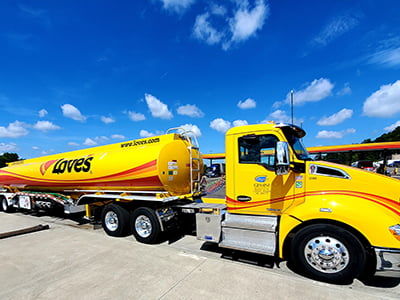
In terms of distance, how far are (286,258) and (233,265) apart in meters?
1.17

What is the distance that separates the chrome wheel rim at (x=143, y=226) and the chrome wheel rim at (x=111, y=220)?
0.90 meters

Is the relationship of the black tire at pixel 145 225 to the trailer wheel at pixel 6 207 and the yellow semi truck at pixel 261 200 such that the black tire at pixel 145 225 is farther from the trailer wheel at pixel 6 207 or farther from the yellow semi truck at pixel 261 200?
the trailer wheel at pixel 6 207

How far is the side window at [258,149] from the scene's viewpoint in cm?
420

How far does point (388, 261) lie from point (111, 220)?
6.17m

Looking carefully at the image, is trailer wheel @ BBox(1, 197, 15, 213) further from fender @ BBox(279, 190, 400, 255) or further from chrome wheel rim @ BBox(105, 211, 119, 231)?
fender @ BBox(279, 190, 400, 255)

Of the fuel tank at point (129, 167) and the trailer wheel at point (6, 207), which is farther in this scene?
the trailer wheel at point (6, 207)

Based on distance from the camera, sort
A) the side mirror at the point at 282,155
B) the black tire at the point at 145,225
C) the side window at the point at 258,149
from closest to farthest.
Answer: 1. the side mirror at the point at 282,155
2. the side window at the point at 258,149
3. the black tire at the point at 145,225

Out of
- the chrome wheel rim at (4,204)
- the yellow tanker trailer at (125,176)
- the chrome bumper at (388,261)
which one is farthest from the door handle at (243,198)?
the chrome wheel rim at (4,204)

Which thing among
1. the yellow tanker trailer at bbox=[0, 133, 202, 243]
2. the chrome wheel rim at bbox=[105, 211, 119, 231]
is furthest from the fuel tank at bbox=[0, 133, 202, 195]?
the chrome wheel rim at bbox=[105, 211, 119, 231]

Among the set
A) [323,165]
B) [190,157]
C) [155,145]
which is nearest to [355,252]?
[323,165]

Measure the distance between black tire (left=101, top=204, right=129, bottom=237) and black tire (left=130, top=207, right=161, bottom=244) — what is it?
355 mm

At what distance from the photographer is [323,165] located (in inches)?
154

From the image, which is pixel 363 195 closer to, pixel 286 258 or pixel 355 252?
pixel 355 252

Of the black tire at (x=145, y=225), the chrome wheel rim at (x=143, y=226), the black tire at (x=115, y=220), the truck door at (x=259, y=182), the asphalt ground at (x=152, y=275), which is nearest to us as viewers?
the asphalt ground at (x=152, y=275)
